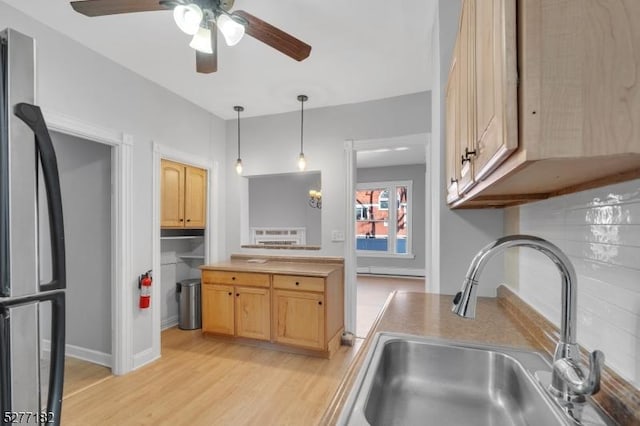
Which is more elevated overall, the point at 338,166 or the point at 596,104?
the point at 338,166

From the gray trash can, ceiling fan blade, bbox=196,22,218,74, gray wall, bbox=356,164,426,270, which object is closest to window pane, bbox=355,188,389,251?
gray wall, bbox=356,164,426,270

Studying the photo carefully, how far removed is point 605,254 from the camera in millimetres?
772

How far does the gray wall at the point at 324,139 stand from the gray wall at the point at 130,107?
0.52 metres

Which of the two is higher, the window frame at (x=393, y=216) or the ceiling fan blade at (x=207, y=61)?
the ceiling fan blade at (x=207, y=61)

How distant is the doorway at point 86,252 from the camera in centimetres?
277

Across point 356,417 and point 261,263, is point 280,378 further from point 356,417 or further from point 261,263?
point 356,417

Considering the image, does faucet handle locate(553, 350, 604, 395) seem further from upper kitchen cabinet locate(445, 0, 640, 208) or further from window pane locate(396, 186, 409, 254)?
window pane locate(396, 186, 409, 254)

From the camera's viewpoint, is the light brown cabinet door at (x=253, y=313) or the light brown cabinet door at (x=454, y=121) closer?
the light brown cabinet door at (x=454, y=121)

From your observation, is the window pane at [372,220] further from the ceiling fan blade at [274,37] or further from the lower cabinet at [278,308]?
the ceiling fan blade at [274,37]

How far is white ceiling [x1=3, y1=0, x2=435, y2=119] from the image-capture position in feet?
6.40

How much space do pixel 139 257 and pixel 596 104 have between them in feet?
10.3

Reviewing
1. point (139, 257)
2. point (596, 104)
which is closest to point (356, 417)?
point (596, 104)

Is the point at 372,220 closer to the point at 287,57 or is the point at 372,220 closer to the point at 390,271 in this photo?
the point at 390,271

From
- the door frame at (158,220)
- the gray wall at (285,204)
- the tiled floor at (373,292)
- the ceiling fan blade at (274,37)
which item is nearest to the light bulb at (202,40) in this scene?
the ceiling fan blade at (274,37)
